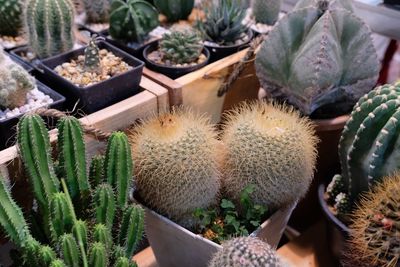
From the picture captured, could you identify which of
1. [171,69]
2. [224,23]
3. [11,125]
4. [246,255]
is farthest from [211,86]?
[246,255]

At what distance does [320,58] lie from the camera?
3.43 ft

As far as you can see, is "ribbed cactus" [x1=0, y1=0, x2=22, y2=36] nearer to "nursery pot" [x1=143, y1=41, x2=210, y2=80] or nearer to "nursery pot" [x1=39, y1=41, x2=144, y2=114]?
"nursery pot" [x1=39, y1=41, x2=144, y2=114]

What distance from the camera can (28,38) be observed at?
1.19 meters

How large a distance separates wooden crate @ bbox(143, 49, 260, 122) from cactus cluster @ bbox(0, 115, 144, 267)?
1.04 feet

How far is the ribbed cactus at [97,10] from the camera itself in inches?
55.4

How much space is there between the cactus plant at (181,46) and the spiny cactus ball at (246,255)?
23.6 inches

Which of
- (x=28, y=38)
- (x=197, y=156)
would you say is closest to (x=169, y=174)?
(x=197, y=156)

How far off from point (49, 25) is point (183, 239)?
23.9 inches

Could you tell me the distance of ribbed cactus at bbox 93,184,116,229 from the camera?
0.83m

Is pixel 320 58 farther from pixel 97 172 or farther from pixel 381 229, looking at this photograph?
pixel 97 172

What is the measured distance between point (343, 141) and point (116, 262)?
1.70ft

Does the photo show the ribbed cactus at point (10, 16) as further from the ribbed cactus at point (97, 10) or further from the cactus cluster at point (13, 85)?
the cactus cluster at point (13, 85)

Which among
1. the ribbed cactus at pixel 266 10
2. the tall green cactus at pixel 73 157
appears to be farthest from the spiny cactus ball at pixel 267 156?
the ribbed cactus at pixel 266 10

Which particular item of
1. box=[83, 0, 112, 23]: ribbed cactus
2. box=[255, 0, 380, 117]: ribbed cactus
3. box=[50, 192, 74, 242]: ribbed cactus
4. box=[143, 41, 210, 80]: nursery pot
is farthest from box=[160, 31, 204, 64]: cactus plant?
box=[50, 192, 74, 242]: ribbed cactus
